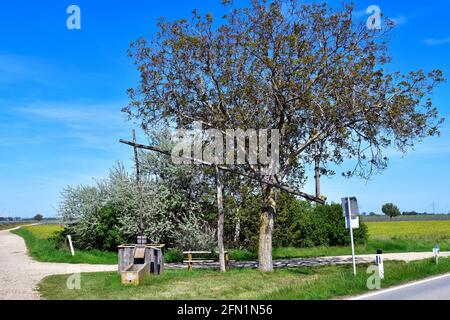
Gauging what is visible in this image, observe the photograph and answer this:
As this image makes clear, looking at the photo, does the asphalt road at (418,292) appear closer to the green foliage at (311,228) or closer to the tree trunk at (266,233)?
the tree trunk at (266,233)

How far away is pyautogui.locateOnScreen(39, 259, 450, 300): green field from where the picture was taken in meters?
13.3

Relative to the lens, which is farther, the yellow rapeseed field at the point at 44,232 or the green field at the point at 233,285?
the yellow rapeseed field at the point at 44,232

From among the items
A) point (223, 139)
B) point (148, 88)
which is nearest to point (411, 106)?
point (223, 139)

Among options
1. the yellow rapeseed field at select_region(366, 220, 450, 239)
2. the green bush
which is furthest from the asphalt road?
the yellow rapeseed field at select_region(366, 220, 450, 239)

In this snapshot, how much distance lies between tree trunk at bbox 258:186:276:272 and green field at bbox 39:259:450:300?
483 mm

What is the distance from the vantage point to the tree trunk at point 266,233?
19.9 metres

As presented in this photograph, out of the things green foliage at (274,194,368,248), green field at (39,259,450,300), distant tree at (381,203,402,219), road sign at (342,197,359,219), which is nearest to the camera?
green field at (39,259,450,300)

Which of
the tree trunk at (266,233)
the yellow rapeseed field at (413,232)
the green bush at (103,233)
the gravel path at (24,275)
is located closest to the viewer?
the gravel path at (24,275)

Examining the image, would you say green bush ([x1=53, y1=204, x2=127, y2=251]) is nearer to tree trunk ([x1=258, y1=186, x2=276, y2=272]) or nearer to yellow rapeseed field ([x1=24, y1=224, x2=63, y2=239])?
yellow rapeseed field ([x1=24, y1=224, x2=63, y2=239])

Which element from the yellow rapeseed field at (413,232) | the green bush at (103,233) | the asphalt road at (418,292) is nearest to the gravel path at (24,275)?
the green bush at (103,233)

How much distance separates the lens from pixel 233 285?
15.6 metres

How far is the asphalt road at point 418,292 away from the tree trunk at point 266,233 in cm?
624
